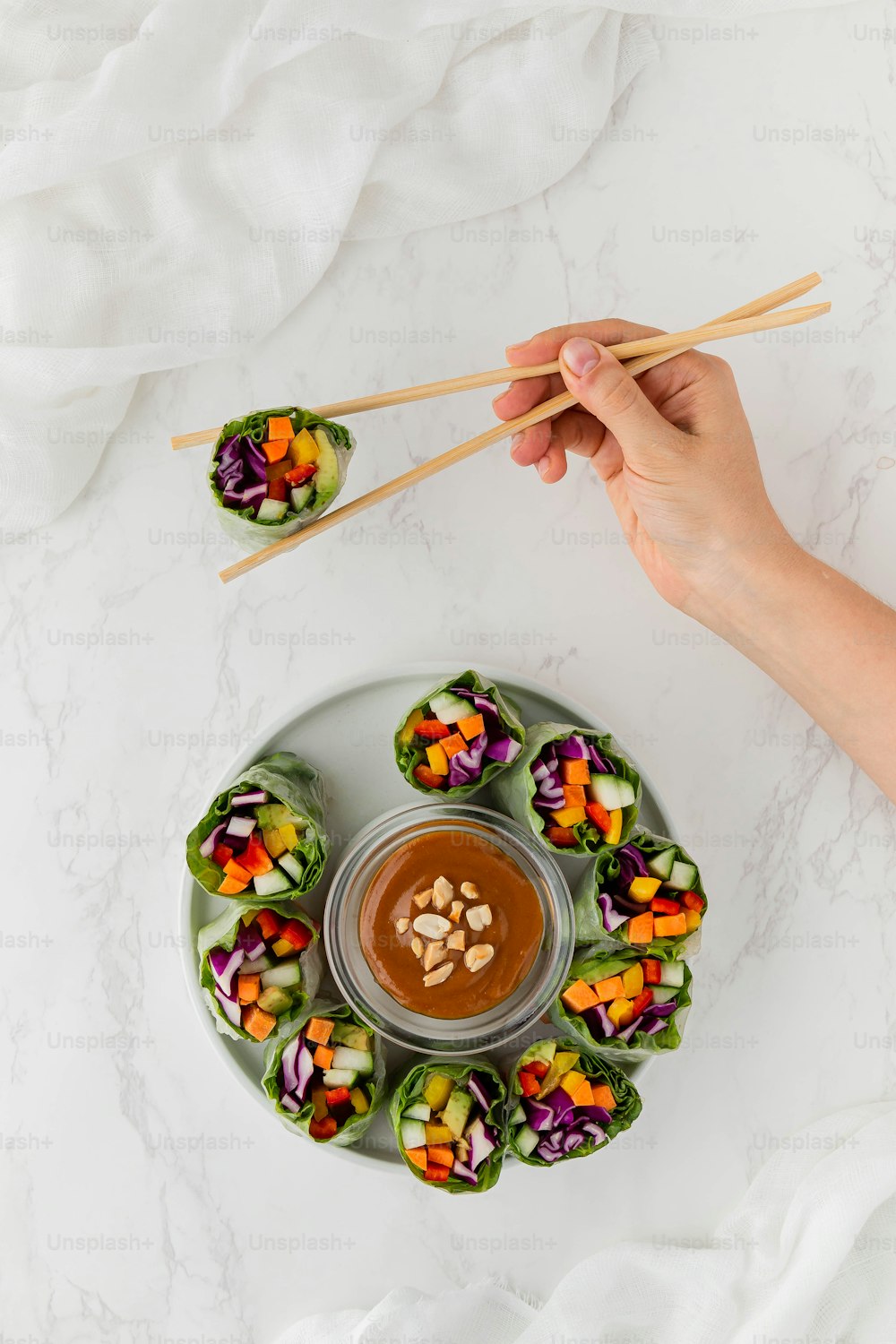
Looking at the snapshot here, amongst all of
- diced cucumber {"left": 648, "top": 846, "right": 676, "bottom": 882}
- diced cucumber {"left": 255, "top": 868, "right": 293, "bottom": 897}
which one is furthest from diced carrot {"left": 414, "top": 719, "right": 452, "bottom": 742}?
diced cucumber {"left": 648, "top": 846, "right": 676, "bottom": 882}

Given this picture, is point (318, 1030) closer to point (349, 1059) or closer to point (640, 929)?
point (349, 1059)

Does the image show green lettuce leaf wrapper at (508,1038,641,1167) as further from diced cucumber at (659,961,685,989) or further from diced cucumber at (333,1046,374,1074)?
diced cucumber at (333,1046,374,1074)

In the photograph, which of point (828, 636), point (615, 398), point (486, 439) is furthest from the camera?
point (828, 636)

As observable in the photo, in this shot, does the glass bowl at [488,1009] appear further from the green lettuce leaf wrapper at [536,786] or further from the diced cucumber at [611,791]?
the diced cucumber at [611,791]

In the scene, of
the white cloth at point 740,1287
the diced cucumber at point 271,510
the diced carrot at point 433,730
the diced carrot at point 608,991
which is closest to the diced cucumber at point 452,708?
the diced carrot at point 433,730

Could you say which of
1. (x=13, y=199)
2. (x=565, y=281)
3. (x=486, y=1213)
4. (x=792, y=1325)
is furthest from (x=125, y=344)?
(x=792, y=1325)

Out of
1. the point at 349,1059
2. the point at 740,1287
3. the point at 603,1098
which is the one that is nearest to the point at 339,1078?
the point at 349,1059
